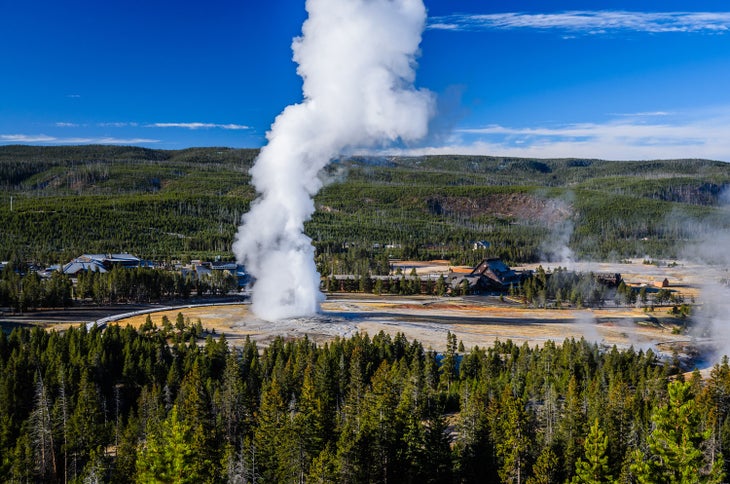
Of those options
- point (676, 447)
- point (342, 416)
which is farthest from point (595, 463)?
point (342, 416)

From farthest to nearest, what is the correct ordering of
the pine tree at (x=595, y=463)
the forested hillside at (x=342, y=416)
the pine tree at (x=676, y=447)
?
the forested hillside at (x=342, y=416) → the pine tree at (x=595, y=463) → the pine tree at (x=676, y=447)

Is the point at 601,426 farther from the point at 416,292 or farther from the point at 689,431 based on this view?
the point at 416,292

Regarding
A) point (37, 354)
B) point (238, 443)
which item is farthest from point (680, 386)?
point (37, 354)

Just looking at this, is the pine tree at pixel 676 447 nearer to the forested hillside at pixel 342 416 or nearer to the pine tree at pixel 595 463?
the forested hillside at pixel 342 416

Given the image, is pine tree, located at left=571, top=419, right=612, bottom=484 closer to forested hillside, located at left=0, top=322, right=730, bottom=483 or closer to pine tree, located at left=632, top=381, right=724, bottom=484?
forested hillside, located at left=0, top=322, right=730, bottom=483

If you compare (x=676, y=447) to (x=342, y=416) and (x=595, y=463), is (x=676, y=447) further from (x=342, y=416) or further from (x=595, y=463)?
(x=342, y=416)

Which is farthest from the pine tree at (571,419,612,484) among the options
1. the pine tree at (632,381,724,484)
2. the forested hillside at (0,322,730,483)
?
the pine tree at (632,381,724,484)

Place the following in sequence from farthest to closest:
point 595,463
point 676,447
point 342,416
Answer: point 342,416, point 595,463, point 676,447

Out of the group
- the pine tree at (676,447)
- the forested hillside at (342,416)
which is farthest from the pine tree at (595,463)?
the pine tree at (676,447)
